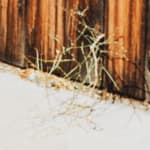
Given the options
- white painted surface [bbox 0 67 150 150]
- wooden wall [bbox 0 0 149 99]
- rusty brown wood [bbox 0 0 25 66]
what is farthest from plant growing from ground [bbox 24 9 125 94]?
rusty brown wood [bbox 0 0 25 66]

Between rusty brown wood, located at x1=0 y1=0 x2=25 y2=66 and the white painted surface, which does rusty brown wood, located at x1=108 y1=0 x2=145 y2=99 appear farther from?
rusty brown wood, located at x1=0 y1=0 x2=25 y2=66

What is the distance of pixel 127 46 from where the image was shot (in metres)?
4.65

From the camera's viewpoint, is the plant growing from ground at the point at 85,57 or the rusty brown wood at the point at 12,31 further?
the rusty brown wood at the point at 12,31

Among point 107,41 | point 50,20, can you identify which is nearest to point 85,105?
point 107,41

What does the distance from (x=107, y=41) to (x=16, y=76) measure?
1112 millimetres

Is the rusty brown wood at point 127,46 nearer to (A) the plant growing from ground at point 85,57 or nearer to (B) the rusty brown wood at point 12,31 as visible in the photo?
(A) the plant growing from ground at point 85,57

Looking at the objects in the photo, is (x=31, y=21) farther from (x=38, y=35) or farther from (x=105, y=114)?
(x=105, y=114)

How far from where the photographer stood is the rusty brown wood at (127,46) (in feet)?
14.9

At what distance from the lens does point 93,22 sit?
493 cm

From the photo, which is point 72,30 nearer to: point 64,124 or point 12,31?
point 12,31

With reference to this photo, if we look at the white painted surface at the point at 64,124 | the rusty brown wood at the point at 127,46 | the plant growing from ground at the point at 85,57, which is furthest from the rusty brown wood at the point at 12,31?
the rusty brown wood at the point at 127,46

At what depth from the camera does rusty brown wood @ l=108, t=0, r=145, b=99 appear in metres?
4.55

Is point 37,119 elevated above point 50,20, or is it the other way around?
point 50,20

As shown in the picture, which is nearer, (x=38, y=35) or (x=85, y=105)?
(x=85, y=105)
